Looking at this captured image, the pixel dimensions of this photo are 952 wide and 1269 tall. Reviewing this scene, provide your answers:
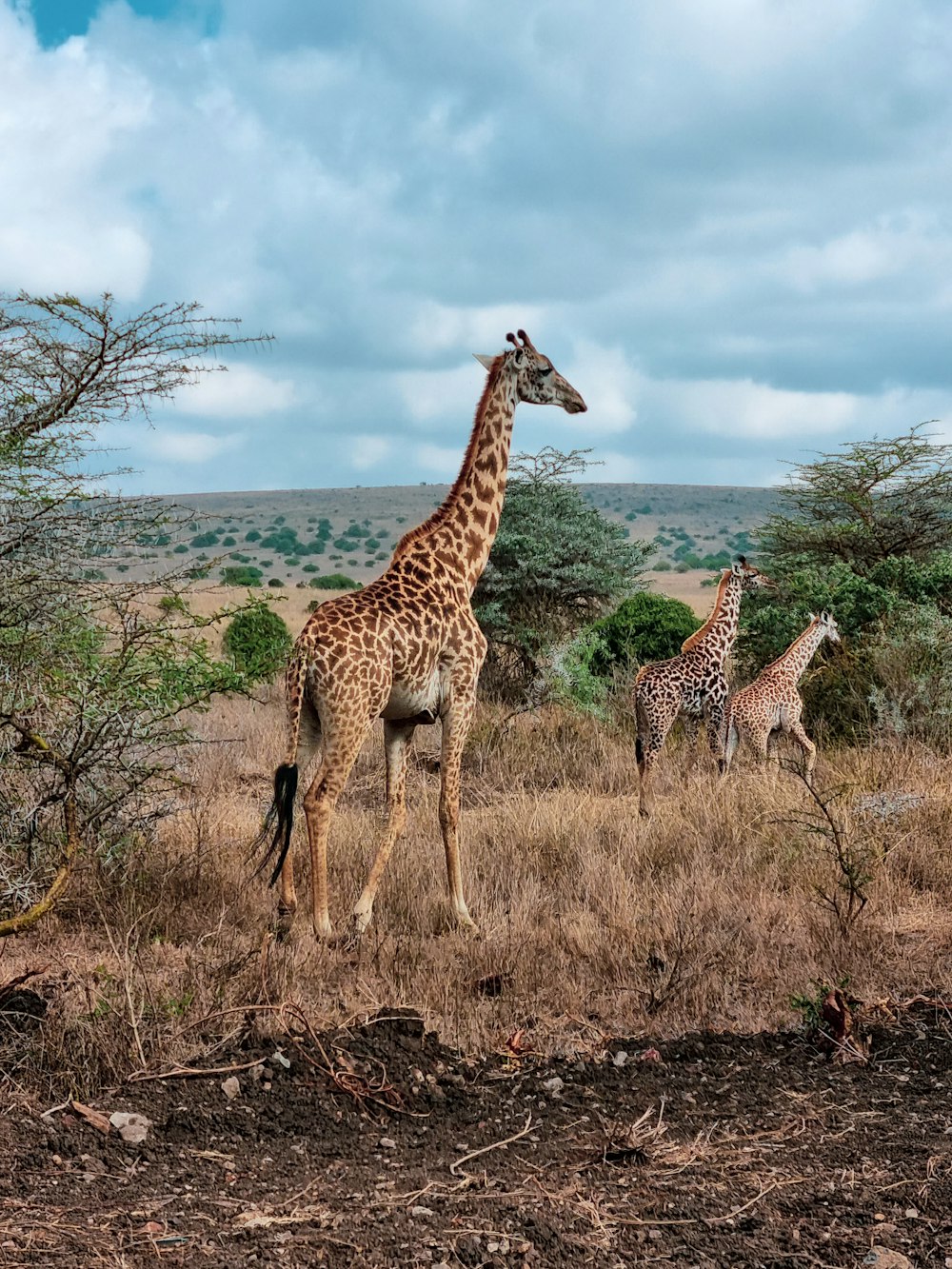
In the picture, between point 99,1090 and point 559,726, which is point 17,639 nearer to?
point 99,1090

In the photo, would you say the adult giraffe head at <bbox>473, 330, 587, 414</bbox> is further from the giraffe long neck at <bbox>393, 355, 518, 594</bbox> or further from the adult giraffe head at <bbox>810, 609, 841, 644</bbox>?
the adult giraffe head at <bbox>810, 609, 841, 644</bbox>

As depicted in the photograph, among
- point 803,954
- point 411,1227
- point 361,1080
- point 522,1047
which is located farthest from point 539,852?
point 411,1227

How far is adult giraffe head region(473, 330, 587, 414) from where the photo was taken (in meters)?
8.16

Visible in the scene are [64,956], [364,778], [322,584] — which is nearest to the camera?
[64,956]

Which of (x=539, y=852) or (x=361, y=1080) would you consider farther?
(x=539, y=852)

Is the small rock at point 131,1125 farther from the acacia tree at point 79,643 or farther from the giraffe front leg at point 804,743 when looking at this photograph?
the giraffe front leg at point 804,743

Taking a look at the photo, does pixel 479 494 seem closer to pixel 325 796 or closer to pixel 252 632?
pixel 325 796

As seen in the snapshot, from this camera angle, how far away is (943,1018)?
6004 mm

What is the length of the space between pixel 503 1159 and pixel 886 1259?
139 centimetres

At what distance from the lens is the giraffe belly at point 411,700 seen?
23.3 feet

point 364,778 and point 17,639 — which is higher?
point 17,639

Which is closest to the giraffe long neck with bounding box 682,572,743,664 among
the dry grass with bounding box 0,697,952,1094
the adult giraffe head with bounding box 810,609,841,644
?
the adult giraffe head with bounding box 810,609,841,644

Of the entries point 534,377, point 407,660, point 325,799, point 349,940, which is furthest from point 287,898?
point 534,377

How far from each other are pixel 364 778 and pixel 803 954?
18.4 feet
